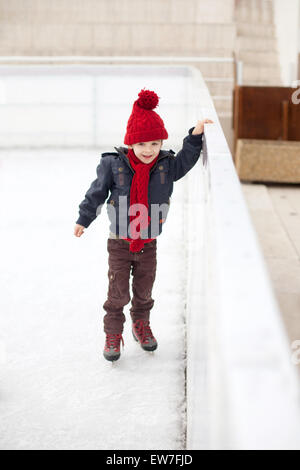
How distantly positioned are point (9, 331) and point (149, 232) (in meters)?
0.69

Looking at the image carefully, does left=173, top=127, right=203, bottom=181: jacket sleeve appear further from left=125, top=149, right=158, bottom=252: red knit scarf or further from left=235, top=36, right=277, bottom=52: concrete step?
left=235, top=36, right=277, bottom=52: concrete step

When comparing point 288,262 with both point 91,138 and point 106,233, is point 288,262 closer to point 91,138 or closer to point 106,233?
point 106,233

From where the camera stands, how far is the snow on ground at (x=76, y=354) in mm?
1560

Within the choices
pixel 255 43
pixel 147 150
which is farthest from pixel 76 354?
pixel 255 43

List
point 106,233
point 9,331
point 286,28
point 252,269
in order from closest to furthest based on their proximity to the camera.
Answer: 1. point 252,269
2. point 9,331
3. point 106,233
4. point 286,28

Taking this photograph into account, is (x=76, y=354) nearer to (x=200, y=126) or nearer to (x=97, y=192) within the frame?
(x=97, y=192)

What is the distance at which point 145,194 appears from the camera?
1.71 metres

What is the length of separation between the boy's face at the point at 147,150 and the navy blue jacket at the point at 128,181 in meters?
0.03

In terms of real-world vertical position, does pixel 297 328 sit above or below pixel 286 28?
below

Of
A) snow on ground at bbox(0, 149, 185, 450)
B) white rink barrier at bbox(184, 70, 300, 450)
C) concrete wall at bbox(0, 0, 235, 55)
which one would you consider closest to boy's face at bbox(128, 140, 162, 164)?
snow on ground at bbox(0, 149, 185, 450)

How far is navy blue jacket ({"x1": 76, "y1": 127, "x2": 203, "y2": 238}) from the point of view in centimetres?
171

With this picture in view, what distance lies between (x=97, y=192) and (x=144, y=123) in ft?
0.79

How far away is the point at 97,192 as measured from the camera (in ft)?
5.74
